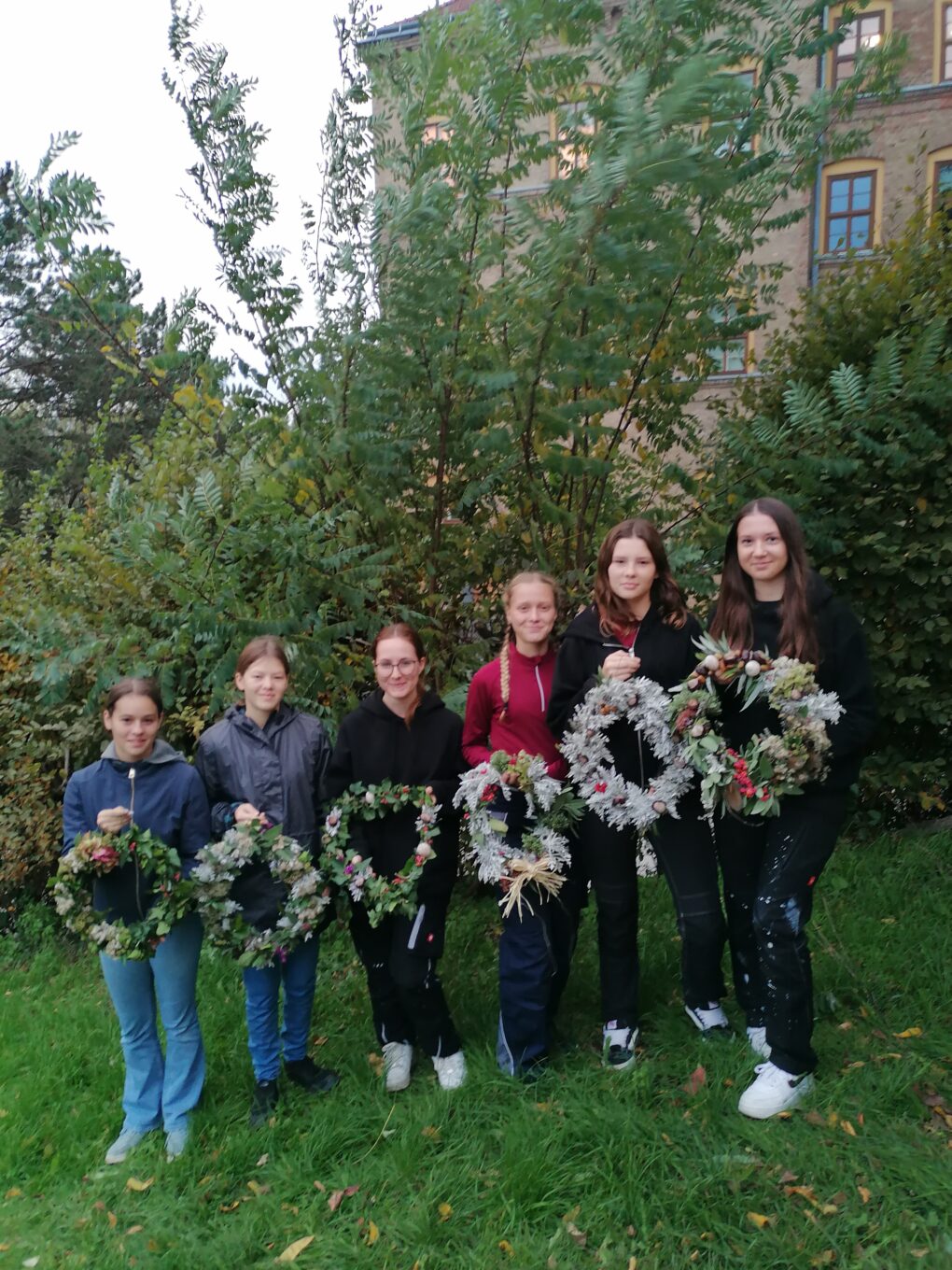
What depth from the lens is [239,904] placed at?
3.49 m

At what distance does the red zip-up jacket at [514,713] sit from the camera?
11.5 feet

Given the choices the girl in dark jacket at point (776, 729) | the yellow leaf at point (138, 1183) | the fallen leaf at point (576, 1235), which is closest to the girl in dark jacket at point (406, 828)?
the fallen leaf at point (576, 1235)

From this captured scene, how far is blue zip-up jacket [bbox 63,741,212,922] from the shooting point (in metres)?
3.42

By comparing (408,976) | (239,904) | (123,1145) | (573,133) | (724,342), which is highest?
(573,133)

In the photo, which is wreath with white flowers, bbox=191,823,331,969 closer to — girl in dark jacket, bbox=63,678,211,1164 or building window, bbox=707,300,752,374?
girl in dark jacket, bbox=63,678,211,1164

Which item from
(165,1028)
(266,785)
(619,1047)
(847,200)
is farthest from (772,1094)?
(847,200)

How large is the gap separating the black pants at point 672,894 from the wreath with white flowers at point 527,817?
5.2 inches

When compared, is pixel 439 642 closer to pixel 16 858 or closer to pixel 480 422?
pixel 480 422

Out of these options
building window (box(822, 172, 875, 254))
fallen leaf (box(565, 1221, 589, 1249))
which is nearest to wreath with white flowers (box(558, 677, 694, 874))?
fallen leaf (box(565, 1221, 589, 1249))

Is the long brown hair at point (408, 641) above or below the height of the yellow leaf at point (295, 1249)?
above

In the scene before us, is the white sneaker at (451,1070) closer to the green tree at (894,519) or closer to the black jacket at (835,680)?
the black jacket at (835,680)

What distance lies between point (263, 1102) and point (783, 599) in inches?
113

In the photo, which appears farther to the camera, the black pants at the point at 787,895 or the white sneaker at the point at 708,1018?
the white sneaker at the point at 708,1018

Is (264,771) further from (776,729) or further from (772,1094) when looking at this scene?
(772,1094)
